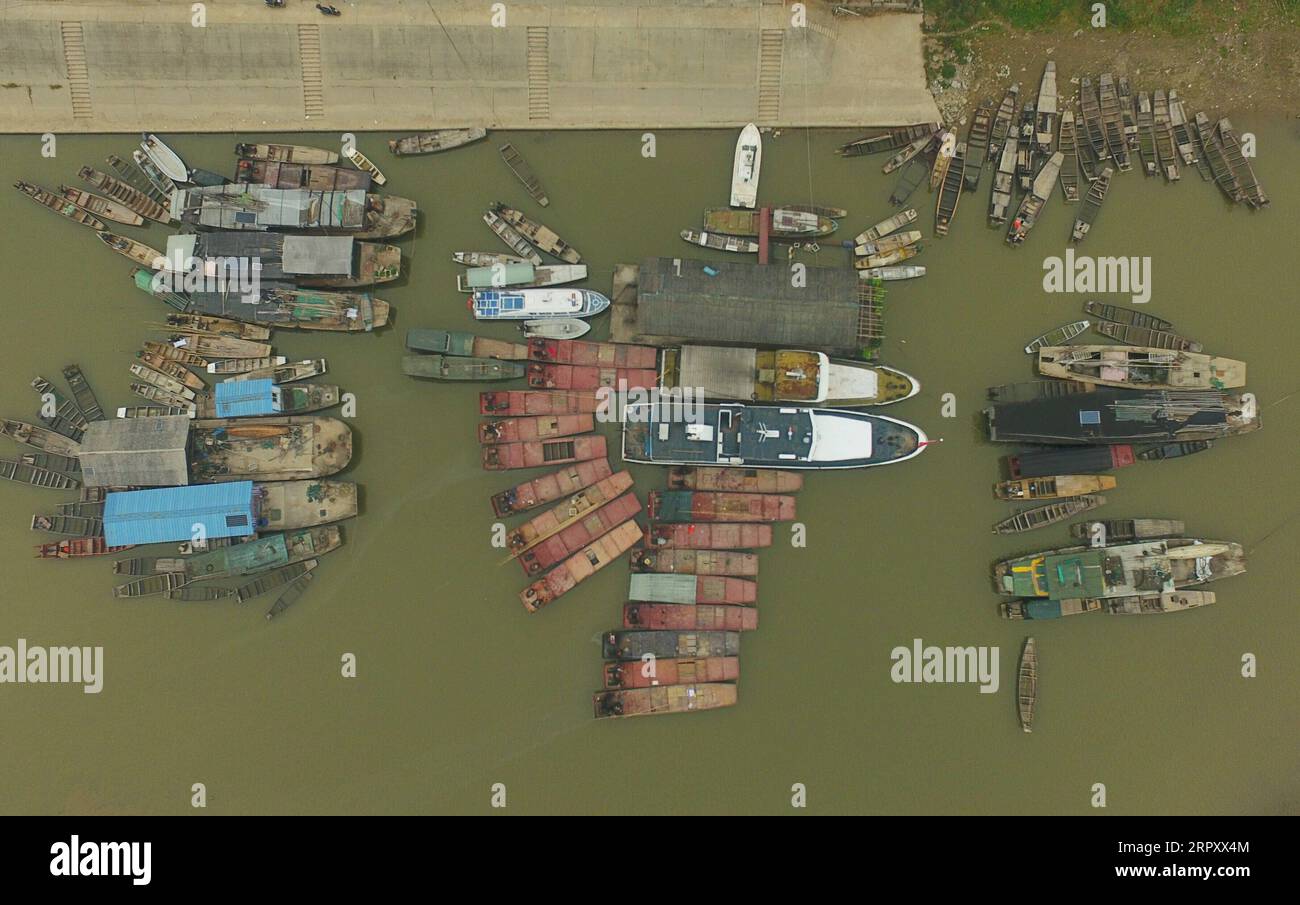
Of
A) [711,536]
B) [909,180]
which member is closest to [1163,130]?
[909,180]

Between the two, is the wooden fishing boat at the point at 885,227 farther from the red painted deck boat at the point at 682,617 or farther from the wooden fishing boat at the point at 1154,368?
the red painted deck boat at the point at 682,617

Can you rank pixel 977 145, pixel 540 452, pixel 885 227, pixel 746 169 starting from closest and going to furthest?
pixel 540 452 → pixel 746 169 → pixel 885 227 → pixel 977 145

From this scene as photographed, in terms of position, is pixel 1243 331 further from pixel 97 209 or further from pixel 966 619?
pixel 97 209

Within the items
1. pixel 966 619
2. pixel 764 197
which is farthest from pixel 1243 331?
pixel 764 197

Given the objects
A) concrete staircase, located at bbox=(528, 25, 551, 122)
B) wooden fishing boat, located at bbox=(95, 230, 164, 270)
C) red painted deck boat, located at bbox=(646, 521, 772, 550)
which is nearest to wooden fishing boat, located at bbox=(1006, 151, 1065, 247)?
red painted deck boat, located at bbox=(646, 521, 772, 550)

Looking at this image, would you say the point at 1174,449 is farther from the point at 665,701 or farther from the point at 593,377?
the point at 593,377
